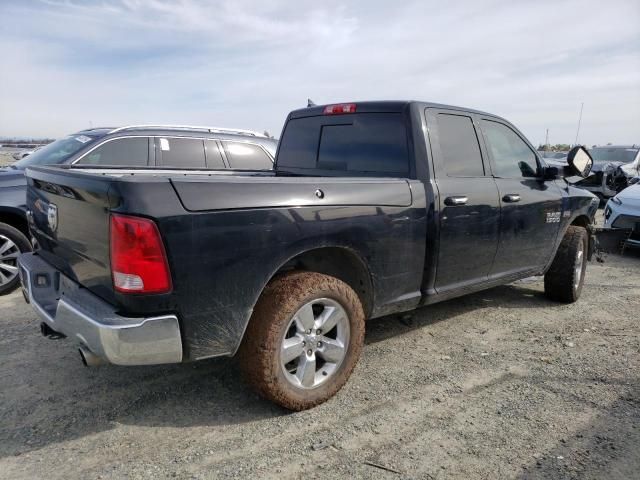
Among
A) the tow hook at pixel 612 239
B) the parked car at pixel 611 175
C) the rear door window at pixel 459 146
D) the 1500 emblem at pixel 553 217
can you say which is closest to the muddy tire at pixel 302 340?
the rear door window at pixel 459 146

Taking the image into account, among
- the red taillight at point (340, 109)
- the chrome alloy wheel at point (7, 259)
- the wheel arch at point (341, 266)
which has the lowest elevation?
the chrome alloy wheel at point (7, 259)

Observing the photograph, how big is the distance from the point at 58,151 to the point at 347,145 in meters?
3.62

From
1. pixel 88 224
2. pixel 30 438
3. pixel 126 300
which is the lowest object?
pixel 30 438

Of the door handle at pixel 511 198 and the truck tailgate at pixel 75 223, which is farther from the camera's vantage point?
the door handle at pixel 511 198

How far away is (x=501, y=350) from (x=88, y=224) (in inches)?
125

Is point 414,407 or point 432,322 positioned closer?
point 414,407

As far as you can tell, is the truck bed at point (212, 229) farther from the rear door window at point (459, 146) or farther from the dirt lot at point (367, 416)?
the rear door window at point (459, 146)

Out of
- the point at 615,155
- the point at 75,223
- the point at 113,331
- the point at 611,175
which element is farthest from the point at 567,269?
the point at 615,155

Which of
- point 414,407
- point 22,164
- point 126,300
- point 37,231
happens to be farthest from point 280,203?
point 22,164

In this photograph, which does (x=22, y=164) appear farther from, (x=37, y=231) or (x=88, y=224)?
(x=88, y=224)

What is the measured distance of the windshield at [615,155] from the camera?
47.0 feet

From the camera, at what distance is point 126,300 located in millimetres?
2246

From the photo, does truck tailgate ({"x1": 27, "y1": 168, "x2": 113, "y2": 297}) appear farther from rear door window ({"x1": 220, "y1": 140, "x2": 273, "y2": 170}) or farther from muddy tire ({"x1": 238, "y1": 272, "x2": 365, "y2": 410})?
rear door window ({"x1": 220, "y1": 140, "x2": 273, "y2": 170})

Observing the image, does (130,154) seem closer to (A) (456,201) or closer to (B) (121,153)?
(B) (121,153)
